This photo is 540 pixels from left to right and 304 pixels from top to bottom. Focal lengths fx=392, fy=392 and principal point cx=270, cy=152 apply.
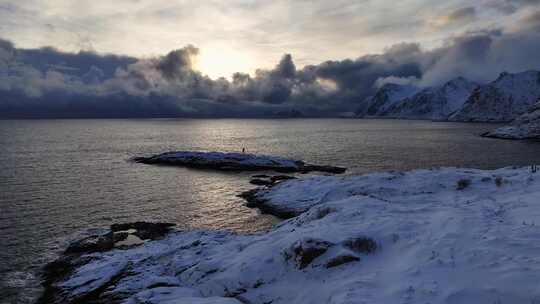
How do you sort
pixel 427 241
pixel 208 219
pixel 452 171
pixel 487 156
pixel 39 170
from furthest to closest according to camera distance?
1. pixel 487 156
2. pixel 39 170
3. pixel 452 171
4. pixel 208 219
5. pixel 427 241

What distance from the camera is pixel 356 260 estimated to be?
2114 cm

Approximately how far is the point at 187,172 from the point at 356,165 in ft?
128

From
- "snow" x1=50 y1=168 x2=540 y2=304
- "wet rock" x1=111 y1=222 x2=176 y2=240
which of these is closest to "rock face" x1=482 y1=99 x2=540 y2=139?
"snow" x1=50 y1=168 x2=540 y2=304

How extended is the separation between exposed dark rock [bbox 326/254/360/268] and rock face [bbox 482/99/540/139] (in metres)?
174

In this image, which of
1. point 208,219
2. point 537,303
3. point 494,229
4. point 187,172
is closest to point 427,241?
point 494,229

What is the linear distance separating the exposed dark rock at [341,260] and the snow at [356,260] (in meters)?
0.06

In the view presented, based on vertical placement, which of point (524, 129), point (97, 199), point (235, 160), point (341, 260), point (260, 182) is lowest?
point (260, 182)

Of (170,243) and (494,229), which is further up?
(494,229)

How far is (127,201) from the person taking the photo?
53.2 m

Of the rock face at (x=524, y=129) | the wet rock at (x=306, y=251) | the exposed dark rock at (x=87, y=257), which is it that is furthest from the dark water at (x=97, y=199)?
the rock face at (x=524, y=129)

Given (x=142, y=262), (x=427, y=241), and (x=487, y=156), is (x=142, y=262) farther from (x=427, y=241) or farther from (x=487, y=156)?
(x=487, y=156)

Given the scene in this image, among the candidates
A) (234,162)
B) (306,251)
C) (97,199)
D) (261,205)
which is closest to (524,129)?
(234,162)

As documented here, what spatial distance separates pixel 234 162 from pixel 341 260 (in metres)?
65.9

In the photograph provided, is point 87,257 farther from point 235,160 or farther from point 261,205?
point 235,160
